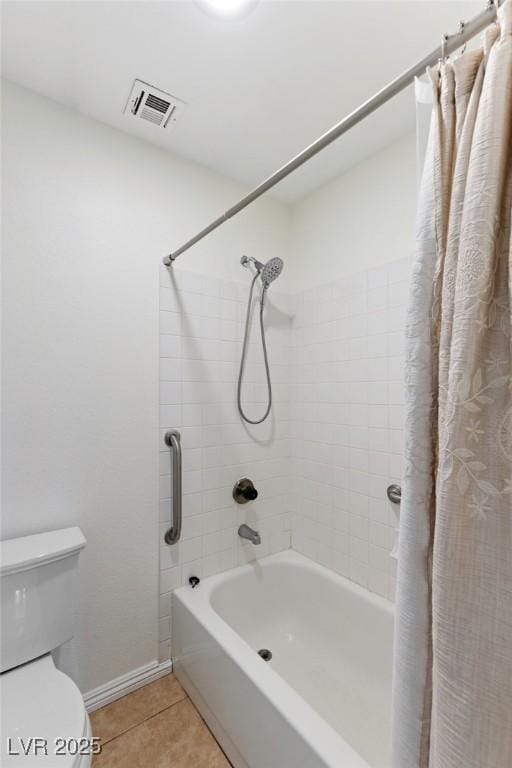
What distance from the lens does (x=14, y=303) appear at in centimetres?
136

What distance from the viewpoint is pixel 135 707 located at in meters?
1.51

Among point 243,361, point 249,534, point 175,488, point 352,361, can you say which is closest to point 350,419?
point 352,361

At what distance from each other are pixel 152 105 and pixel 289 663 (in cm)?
256

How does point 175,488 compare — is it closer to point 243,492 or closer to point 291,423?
point 243,492

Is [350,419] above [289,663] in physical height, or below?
above

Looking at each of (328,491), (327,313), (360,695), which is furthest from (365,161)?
→ (360,695)

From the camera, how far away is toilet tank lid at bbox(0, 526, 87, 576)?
3.85 feet

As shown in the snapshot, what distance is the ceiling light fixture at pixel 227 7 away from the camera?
1.09 metres

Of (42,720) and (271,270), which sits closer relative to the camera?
(42,720)

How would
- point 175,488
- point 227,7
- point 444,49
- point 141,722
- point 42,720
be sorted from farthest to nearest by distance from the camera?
point 175,488, point 141,722, point 227,7, point 42,720, point 444,49

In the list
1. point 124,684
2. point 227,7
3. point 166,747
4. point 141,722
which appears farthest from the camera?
point 124,684

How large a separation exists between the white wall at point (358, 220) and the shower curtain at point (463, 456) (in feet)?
3.62

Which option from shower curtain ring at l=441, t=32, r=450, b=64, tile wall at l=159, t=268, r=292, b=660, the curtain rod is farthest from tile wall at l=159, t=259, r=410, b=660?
shower curtain ring at l=441, t=32, r=450, b=64

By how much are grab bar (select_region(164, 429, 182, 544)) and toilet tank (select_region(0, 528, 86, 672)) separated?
434 mm
